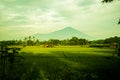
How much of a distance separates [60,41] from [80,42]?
2430 centimetres

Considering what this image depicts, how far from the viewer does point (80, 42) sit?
155 meters

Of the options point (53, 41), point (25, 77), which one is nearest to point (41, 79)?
point (25, 77)

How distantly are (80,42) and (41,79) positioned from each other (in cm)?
15011

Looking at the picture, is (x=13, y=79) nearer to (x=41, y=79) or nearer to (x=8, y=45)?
(x=41, y=79)

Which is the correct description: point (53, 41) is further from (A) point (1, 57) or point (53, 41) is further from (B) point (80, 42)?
(A) point (1, 57)

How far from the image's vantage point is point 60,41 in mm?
174375

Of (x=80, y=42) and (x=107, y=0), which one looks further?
(x=80, y=42)

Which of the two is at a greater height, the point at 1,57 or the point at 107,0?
the point at 107,0

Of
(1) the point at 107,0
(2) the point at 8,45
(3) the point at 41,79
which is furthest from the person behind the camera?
(1) the point at 107,0

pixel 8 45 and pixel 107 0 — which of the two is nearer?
pixel 8 45

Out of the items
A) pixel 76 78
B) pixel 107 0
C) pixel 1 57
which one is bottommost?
pixel 76 78

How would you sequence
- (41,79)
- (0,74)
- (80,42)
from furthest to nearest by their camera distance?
(80,42)
(41,79)
(0,74)

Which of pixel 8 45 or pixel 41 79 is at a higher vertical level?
pixel 8 45

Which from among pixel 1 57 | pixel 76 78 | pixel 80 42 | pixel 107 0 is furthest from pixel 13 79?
pixel 80 42
